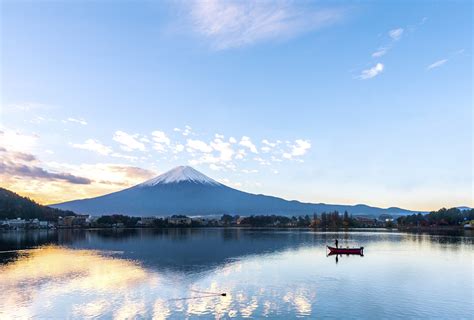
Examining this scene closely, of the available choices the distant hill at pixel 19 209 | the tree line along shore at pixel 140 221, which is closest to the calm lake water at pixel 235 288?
the tree line along shore at pixel 140 221

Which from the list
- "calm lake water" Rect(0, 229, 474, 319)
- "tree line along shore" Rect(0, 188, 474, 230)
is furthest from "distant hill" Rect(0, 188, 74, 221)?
"calm lake water" Rect(0, 229, 474, 319)

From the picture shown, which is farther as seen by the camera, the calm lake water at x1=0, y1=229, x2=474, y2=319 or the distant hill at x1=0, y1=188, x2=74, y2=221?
the distant hill at x1=0, y1=188, x2=74, y2=221

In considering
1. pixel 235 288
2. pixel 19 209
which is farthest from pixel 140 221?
pixel 235 288

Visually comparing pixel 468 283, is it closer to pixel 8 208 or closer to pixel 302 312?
pixel 302 312

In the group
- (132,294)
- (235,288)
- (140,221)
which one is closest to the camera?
(132,294)

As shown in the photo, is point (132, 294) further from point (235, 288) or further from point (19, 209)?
point (19, 209)

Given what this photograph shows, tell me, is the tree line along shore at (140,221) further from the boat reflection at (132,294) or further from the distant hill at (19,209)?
the boat reflection at (132,294)

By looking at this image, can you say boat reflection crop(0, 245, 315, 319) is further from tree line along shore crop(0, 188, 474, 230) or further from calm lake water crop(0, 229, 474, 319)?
tree line along shore crop(0, 188, 474, 230)

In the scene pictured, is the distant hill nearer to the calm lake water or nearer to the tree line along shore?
the tree line along shore

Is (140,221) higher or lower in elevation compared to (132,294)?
lower

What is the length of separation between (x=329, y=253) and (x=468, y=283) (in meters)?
18.0

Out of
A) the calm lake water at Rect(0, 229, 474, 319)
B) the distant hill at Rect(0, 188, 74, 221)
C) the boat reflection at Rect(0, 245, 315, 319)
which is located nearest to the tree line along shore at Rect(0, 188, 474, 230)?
the distant hill at Rect(0, 188, 74, 221)

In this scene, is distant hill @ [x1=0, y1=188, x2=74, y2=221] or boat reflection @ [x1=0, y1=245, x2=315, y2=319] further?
distant hill @ [x1=0, y1=188, x2=74, y2=221]

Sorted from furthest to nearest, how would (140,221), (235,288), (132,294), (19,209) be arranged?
(140,221) → (19,209) → (235,288) → (132,294)
